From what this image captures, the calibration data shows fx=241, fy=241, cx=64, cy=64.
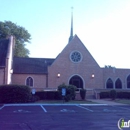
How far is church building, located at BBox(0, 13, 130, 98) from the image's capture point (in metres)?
37.3

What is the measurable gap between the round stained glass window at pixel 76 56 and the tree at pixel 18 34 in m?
17.1

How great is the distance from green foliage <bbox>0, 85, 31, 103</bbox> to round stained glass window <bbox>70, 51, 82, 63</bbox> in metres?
13.5

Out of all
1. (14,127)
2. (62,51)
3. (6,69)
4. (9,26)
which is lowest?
(14,127)

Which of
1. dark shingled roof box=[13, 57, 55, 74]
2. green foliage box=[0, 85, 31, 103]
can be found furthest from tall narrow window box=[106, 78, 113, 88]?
green foliage box=[0, 85, 31, 103]

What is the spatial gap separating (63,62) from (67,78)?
2.65 metres

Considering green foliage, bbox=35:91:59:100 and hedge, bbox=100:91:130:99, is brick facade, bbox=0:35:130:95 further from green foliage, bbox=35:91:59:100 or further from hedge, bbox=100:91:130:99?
green foliage, bbox=35:91:59:100

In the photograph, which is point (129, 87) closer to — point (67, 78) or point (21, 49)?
point (67, 78)

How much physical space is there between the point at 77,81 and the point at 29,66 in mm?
8086

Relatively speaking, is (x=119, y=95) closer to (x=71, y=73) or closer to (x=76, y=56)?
(x=71, y=73)

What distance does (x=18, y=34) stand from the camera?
5425 centimetres

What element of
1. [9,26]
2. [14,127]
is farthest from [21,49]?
[14,127]

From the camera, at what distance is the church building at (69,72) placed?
37344 mm

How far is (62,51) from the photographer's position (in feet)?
128

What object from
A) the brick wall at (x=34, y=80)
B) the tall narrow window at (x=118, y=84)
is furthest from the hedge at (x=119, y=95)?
the brick wall at (x=34, y=80)
